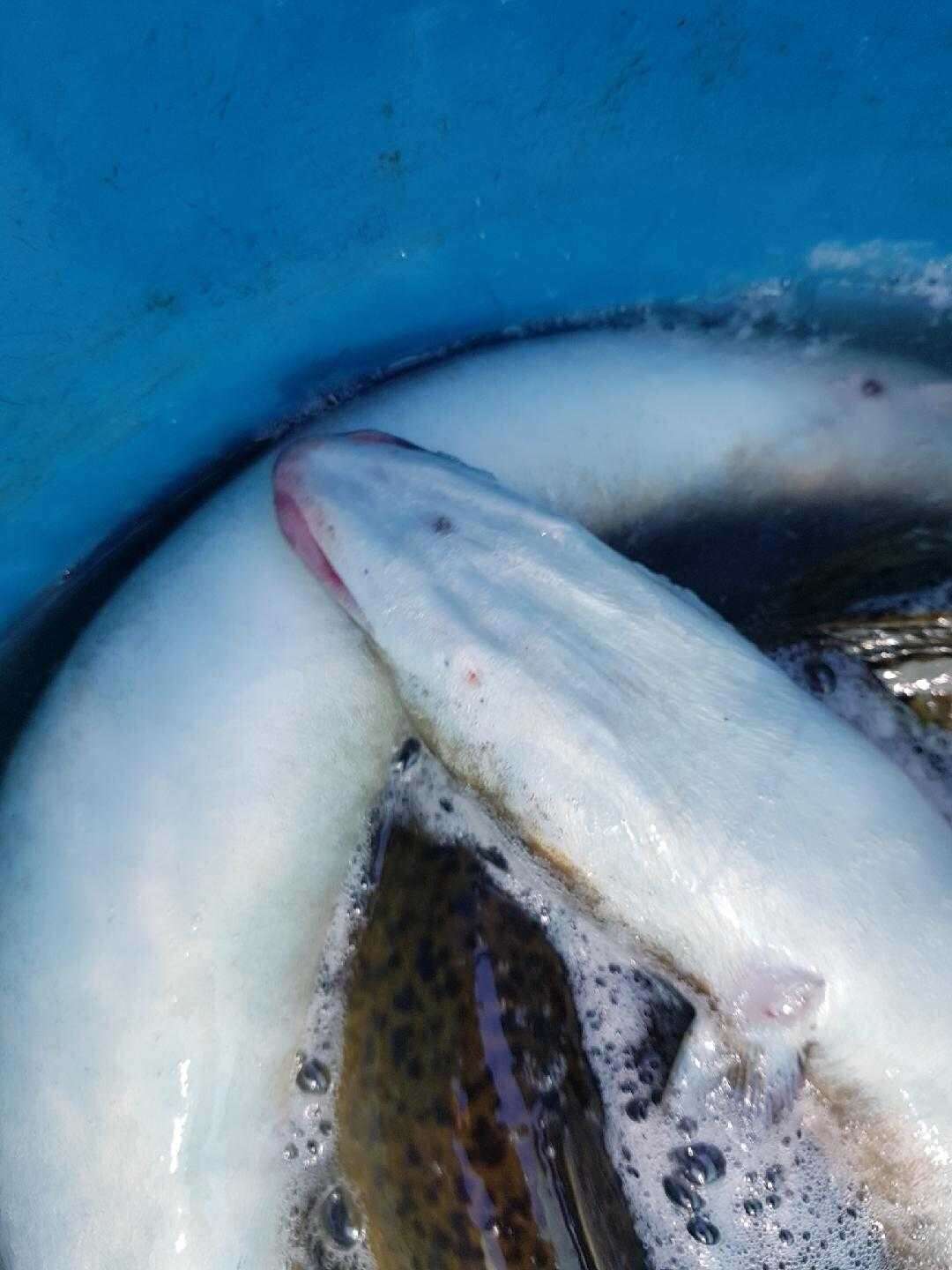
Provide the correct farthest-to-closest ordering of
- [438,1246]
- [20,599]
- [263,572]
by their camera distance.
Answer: [20,599], [263,572], [438,1246]

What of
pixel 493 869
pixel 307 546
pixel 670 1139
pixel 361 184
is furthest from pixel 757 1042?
pixel 361 184

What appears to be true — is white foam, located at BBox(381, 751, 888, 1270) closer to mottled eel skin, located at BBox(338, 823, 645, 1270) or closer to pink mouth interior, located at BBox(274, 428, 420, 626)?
mottled eel skin, located at BBox(338, 823, 645, 1270)

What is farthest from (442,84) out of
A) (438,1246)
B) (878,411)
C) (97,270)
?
(438,1246)

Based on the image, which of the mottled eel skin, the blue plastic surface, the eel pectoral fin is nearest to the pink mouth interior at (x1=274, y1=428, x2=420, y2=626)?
the blue plastic surface

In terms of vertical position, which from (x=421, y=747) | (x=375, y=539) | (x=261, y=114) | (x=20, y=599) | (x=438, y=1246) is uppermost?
(x=261, y=114)

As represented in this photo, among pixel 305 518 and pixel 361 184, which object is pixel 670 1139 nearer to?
pixel 305 518

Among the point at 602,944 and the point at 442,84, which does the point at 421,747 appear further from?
the point at 442,84

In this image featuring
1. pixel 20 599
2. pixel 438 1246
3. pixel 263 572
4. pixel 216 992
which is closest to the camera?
pixel 438 1246
